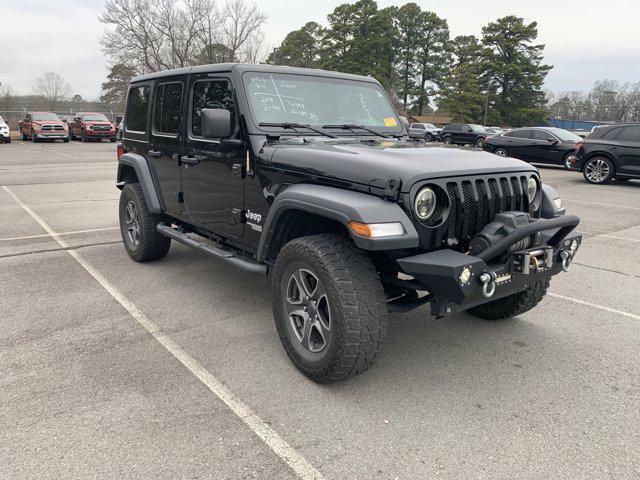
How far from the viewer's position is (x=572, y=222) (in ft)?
10.0

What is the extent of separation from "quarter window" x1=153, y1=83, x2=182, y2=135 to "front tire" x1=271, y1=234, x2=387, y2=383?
7.39 feet

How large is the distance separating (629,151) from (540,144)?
508cm

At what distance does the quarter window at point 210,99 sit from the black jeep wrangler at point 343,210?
16 millimetres

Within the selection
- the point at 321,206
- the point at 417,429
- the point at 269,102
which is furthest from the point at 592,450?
the point at 269,102

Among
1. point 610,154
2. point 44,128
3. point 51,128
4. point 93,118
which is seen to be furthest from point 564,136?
point 44,128

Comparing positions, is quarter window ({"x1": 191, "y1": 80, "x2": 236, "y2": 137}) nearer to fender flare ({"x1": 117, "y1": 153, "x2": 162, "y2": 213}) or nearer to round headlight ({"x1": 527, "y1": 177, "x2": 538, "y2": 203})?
fender flare ({"x1": 117, "y1": 153, "x2": 162, "y2": 213})

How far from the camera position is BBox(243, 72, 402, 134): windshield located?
155 inches

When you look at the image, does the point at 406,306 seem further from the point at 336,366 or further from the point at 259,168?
the point at 259,168

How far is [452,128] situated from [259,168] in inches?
1256

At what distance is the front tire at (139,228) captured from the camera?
17.6ft

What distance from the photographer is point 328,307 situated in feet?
9.62

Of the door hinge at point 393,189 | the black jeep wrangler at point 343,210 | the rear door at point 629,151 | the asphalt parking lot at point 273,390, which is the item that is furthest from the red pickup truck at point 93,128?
the door hinge at point 393,189

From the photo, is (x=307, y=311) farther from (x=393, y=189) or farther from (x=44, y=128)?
(x=44, y=128)

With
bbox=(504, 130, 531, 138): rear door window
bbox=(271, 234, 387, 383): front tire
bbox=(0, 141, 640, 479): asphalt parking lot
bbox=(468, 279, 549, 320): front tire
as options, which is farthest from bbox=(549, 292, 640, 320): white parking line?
bbox=(504, 130, 531, 138): rear door window
